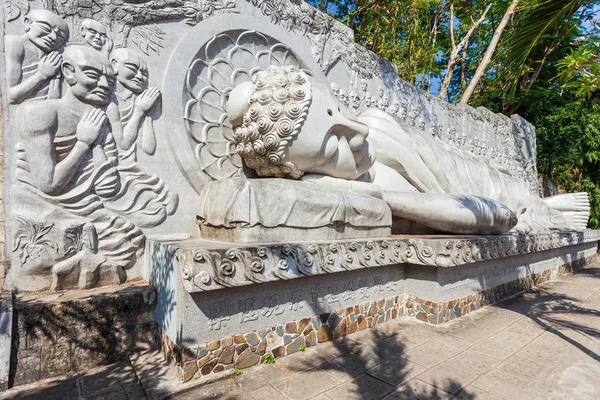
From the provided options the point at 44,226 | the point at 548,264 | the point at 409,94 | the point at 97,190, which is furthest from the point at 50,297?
the point at 548,264

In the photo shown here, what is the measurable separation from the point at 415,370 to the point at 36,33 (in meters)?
3.66

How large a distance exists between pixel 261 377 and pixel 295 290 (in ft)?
2.09

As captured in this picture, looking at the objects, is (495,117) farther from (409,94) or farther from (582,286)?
(582,286)

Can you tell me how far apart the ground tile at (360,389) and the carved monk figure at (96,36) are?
10.2 ft

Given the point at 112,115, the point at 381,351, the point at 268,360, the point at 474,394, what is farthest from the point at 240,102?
the point at 474,394

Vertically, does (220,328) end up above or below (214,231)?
below

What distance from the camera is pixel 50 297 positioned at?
2.21 metres

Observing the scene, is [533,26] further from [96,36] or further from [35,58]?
[35,58]

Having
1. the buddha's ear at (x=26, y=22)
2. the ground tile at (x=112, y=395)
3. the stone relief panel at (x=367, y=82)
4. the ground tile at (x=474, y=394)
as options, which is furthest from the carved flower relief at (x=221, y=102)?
the ground tile at (x=474, y=394)

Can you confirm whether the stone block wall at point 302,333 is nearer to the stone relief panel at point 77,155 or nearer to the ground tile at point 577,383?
the stone relief panel at point 77,155

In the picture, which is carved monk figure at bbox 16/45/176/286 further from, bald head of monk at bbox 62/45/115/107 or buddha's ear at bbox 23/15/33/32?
buddha's ear at bbox 23/15/33/32

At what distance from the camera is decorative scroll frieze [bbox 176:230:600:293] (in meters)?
2.00

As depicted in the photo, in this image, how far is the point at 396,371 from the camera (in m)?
2.23

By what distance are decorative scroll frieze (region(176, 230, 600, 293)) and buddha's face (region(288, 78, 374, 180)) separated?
826mm
